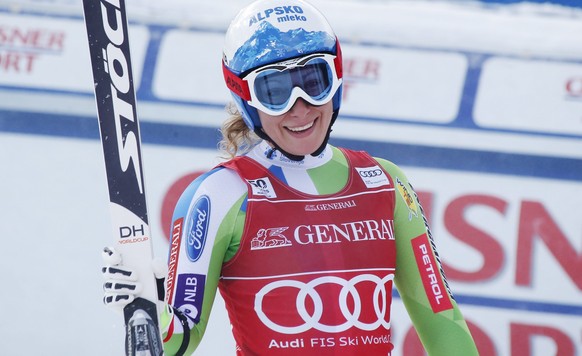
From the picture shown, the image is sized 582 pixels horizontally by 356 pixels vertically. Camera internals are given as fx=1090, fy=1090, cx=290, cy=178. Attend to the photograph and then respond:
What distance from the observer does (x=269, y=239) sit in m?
2.59

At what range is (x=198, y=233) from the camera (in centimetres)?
256

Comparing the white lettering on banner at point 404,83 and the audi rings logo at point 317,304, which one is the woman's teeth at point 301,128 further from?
the white lettering on banner at point 404,83

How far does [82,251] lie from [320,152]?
2.17 m

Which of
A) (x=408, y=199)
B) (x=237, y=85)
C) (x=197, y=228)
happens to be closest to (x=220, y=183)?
(x=197, y=228)

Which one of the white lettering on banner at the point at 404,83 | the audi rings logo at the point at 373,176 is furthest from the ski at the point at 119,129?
the white lettering on banner at the point at 404,83

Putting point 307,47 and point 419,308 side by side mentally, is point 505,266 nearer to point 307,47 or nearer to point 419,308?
point 419,308

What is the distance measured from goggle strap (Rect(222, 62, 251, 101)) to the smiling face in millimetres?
58

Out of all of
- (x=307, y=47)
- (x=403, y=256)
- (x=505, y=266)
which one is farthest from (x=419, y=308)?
(x=505, y=266)

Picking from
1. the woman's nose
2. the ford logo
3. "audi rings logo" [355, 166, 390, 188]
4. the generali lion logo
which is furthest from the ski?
"audi rings logo" [355, 166, 390, 188]

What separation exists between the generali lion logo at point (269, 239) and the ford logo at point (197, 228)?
12cm

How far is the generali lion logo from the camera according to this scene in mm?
2576

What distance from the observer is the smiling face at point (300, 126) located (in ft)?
8.55

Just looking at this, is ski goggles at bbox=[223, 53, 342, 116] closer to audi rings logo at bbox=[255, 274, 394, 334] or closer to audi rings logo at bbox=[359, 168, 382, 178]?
audi rings logo at bbox=[359, 168, 382, 178]

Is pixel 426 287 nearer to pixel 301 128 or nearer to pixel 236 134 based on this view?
pixel 301 128
